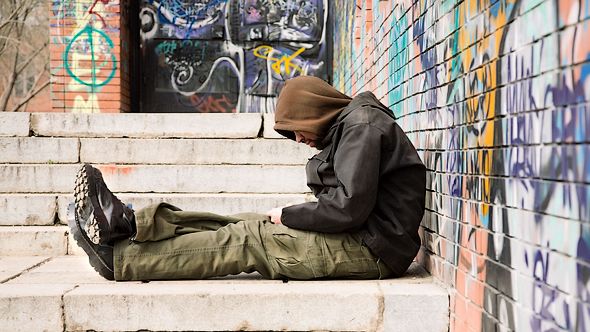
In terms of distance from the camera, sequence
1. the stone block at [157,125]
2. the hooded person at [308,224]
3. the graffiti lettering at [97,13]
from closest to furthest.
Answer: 1. the hooded person at [308,224]
2. the stone block at [157,125]
3. the graffiti lettering at [97,13]

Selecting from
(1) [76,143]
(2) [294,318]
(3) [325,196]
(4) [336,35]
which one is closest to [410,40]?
(3) [325,196]

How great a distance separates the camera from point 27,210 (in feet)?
14.9

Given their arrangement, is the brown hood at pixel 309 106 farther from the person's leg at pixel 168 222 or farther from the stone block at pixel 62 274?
the stone block at pixel 62 274

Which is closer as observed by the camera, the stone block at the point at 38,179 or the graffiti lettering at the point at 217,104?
the stone block at the point at 38,179

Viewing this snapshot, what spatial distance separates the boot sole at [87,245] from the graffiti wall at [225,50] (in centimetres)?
569

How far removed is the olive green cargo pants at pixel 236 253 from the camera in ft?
9.87

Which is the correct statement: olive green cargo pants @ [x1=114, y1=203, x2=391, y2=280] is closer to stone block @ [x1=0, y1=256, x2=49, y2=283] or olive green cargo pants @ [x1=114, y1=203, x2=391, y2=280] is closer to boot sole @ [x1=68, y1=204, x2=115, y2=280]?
boot sole @ [x1=68, y1=204, x2=115, y2=280]

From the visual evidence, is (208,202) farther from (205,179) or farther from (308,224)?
(308,224)

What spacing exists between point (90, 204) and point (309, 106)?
45.9 inches

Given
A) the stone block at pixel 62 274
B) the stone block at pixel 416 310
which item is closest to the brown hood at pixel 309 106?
the stone block at pixel 416 310

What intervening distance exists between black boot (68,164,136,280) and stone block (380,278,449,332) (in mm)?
1296

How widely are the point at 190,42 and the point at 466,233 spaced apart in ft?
21.9

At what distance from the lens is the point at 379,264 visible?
3051 mm

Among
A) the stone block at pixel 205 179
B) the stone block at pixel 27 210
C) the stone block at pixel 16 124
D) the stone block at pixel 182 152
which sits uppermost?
the stone block at pixel 16 124
